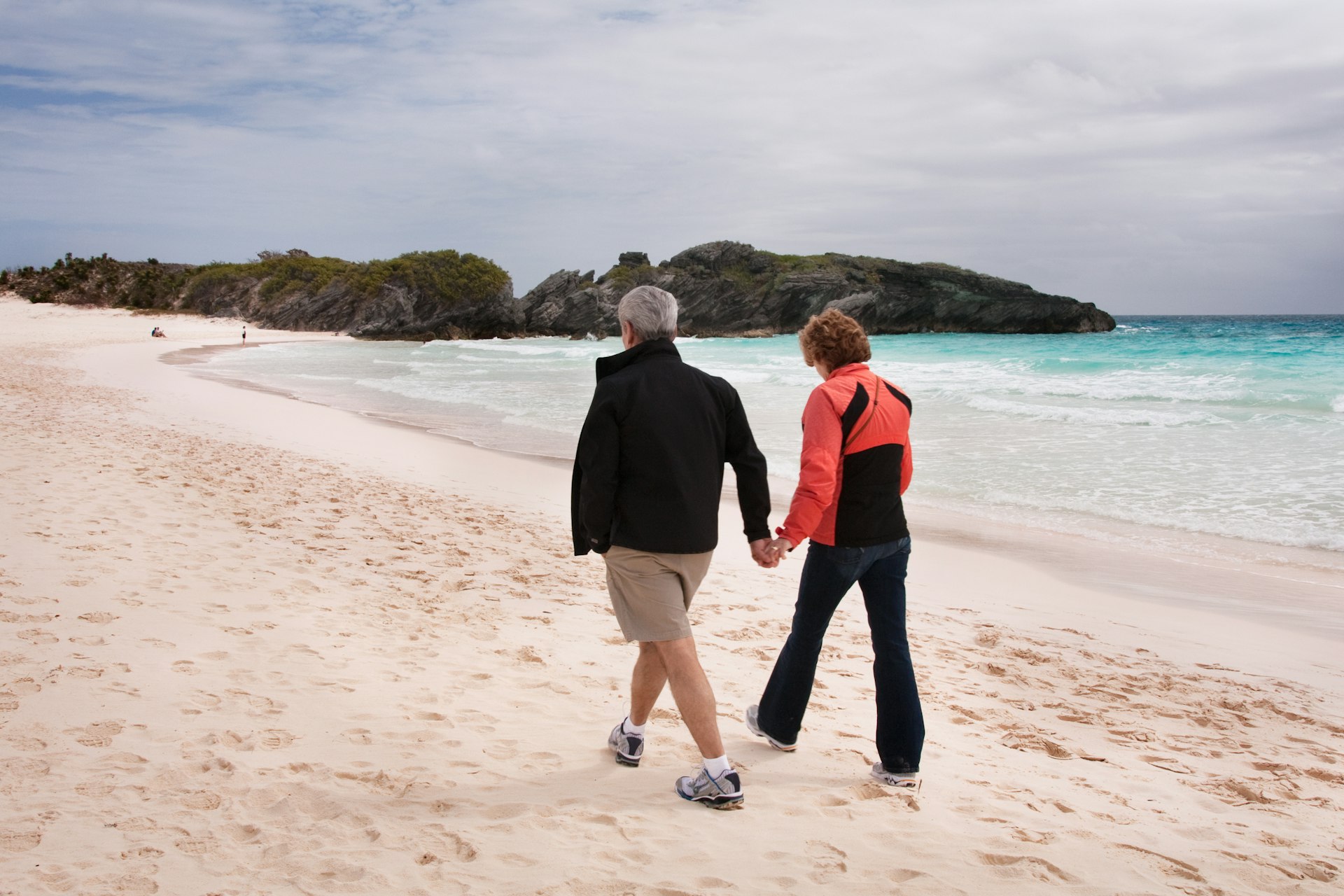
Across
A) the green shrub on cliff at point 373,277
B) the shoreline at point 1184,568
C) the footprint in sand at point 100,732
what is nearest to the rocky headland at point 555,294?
the green shrub on cliff at point 373,277

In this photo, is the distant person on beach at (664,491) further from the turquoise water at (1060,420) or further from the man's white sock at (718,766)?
the turquoise water at (1060,420)

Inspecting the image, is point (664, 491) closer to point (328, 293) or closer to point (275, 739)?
point (275, 739)

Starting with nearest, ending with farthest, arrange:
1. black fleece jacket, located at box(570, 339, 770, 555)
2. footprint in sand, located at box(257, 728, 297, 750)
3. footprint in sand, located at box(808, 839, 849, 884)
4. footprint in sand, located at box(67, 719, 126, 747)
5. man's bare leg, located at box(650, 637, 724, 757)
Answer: footprint in sand, located at box(808, 839, 849, 884) < black fleece jacket, located at box(570, 339, 770, 555) < man's bare leg, located at box(650, 637, 724, 757) < footprint in sand, located at box(67, 719, 126, 747) < footprint in sand, located at box(257, 728, 297, 750)

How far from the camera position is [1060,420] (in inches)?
615

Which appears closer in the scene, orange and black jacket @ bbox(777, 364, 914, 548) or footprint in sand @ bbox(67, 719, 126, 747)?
orange and black jacket @ bbox(777, 364, 914, 548)

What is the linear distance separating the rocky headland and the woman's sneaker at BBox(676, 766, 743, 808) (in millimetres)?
59816

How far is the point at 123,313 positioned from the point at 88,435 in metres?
57.7

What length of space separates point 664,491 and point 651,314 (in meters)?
0.61

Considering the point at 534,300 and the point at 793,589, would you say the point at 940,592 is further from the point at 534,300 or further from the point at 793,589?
the point at 534,300

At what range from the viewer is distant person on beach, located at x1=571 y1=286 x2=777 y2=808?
2.77 meters

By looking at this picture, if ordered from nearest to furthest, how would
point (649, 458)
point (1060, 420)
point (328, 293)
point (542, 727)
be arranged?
point (649, 458) → point (542, 727) → point (1060, 420) → point (328, 293)

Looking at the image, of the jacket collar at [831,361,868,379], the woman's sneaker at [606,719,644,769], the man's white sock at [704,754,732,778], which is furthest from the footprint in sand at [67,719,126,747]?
the jacket collar at [831,361,868,379]

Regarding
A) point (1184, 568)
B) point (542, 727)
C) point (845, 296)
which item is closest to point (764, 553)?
point (542, 727)

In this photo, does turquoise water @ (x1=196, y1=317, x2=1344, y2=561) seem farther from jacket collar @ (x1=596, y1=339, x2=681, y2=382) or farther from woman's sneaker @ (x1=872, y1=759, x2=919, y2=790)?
jacket collar @ (x1=596, y1=339, x2=681, y2=382)
